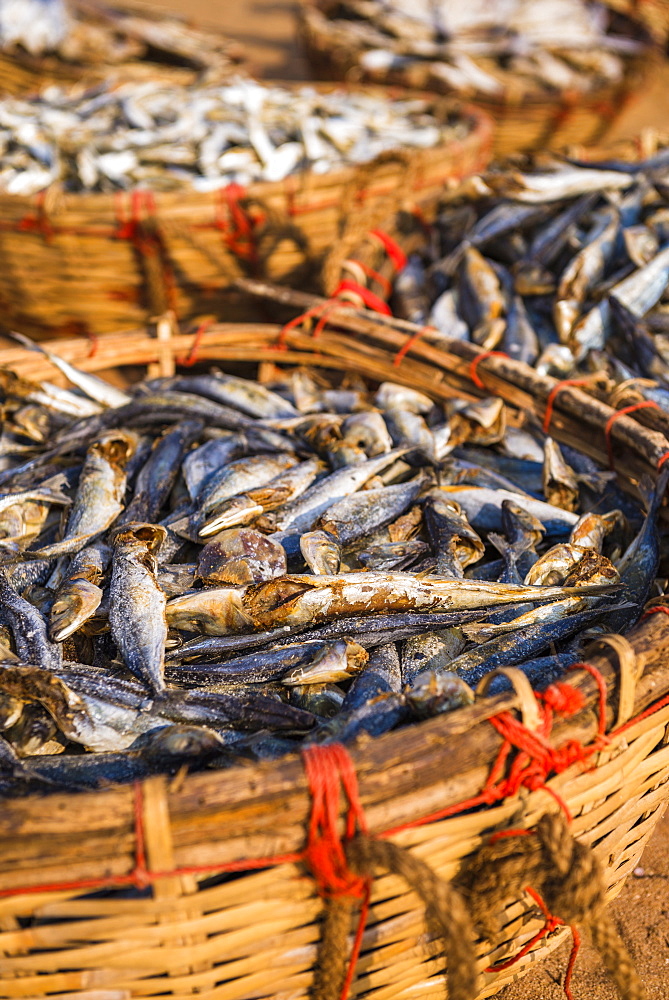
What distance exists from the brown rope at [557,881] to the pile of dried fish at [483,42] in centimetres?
803

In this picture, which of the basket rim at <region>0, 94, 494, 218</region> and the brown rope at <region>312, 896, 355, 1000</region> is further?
the basket rim at <region>0, 94, 494, 218</region>

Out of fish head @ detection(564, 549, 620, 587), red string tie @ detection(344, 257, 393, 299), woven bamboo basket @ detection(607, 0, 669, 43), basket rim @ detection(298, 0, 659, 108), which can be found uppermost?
woven bamboo basket @ detection(607, 0, 669, 43)

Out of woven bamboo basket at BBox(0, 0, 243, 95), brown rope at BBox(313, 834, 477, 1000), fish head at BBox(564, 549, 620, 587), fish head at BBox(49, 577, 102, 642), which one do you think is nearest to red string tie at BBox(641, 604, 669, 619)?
fish head at BBox(564, 549, 620, 587)

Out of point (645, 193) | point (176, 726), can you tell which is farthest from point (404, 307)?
point (176, 726)

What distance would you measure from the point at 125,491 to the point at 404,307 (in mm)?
2228

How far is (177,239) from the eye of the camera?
4703mm

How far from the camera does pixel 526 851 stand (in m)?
1.49

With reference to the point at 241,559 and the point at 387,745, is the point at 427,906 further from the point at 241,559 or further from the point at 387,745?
the point at 241,559

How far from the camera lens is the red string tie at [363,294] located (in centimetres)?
418

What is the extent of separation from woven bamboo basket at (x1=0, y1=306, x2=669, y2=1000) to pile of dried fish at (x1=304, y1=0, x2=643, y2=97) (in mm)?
7804

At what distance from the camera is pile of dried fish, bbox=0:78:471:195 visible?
17.9 ft

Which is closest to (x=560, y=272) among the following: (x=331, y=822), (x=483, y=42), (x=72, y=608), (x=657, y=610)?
(x=657, y=610)

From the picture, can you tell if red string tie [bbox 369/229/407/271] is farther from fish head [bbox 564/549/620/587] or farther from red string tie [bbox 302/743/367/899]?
red string tie [bbox 302/743/367/899]

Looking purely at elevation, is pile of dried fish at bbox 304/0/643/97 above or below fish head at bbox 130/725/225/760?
above
